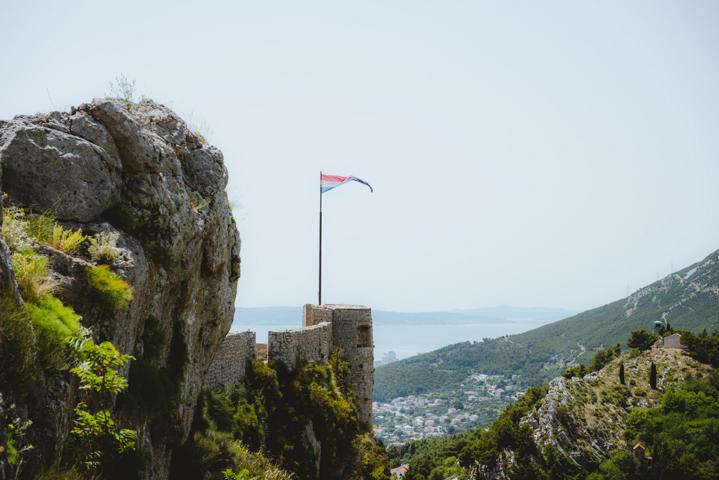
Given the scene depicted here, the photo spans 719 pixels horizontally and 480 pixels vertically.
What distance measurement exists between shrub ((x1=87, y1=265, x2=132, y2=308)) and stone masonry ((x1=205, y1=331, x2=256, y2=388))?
9.44m

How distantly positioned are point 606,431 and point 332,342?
2040 inches

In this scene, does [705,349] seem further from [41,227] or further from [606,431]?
[41,227]

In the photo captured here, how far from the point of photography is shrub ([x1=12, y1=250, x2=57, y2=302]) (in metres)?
5.80

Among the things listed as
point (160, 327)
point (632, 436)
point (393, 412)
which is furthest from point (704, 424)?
point (393, 412)


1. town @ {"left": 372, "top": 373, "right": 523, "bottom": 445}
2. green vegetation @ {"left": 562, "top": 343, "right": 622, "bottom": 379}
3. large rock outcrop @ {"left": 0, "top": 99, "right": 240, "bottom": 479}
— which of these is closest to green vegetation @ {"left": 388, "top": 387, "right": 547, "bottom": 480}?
green vegetation @ {"left": 562, "top": 343, "right": 622, "bottom": 379}

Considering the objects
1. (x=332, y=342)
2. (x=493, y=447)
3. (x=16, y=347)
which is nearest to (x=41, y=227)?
(x=16, y=347)

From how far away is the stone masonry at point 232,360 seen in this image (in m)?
16.9

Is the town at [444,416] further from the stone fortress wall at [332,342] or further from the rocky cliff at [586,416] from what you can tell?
the stone fortress wall at [332,342]

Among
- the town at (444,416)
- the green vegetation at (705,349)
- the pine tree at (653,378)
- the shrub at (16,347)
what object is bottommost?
the town at (444,416)

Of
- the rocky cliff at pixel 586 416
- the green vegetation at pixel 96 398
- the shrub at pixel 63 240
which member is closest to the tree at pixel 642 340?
the rocky cliff at pixel 586 416

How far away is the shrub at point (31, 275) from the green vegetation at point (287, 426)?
25.4 ft

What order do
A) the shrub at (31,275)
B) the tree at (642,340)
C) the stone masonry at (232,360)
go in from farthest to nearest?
the tree at (642,340), the stone masonry at (232,360), the shrub at (31,275)

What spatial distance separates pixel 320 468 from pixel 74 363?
648 inches

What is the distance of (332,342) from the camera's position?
2495 centimetres
